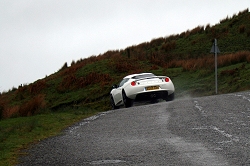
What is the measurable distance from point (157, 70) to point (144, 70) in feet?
3.34

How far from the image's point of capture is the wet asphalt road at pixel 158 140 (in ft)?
24.4

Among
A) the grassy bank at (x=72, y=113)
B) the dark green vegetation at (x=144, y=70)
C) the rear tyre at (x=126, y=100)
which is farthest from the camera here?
the dark green vegetation at (x=144, y=70)

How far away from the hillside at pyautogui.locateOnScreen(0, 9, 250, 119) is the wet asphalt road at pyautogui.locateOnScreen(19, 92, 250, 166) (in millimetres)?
8125

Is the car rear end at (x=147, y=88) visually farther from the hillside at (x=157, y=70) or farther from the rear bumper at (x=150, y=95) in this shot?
the hillside at (x=157, y=70)

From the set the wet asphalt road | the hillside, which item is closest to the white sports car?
the hillside

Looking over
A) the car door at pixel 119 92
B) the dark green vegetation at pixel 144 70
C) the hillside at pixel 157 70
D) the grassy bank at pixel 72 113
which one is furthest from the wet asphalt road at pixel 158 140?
the hillside at pixel 157 70

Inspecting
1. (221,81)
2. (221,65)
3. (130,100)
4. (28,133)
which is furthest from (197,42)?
(28,133)

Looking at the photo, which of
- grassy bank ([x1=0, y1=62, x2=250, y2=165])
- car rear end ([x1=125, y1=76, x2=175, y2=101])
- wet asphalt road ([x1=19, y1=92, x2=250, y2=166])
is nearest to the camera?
wet asphalt road ([x1=19, y1=92, x2=250, y2=166])

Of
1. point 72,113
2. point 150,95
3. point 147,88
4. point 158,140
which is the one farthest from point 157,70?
point 158,140

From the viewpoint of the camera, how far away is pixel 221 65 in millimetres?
28609

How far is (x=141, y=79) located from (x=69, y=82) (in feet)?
48.1

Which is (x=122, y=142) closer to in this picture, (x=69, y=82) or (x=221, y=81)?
(x=221, y=81)

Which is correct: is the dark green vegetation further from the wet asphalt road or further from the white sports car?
the wet asphalt road

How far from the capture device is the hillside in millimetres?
23922
